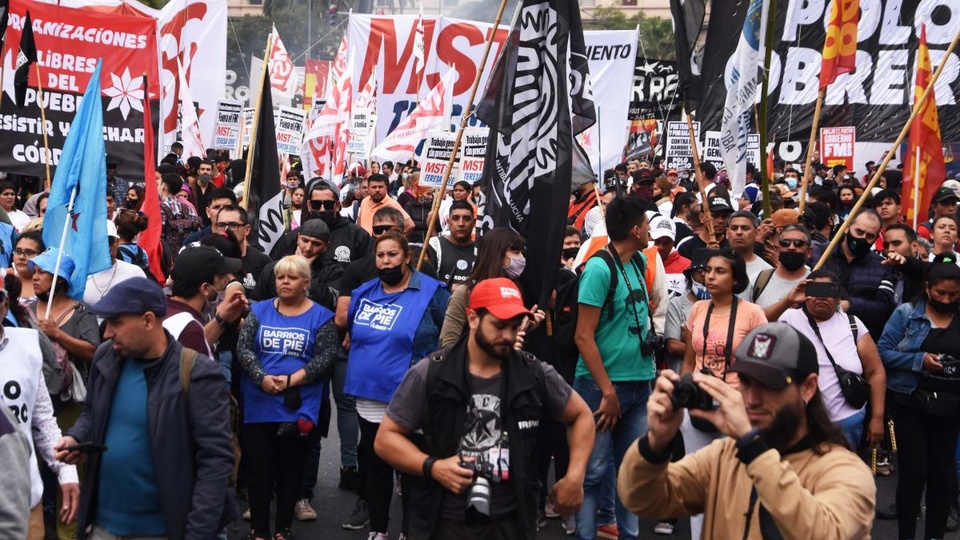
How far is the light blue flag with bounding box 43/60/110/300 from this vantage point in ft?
21.5

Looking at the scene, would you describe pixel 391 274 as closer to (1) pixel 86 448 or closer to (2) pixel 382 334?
(2) pixel 382 334

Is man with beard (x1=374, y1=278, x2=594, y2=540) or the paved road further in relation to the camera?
the paved road

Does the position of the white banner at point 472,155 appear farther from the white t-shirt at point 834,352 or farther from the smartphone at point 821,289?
the smartphone at point 821,289

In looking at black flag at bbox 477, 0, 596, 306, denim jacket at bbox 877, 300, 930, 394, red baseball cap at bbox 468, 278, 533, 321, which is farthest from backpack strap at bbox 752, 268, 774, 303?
red baseball cap at bbox 468, 278, 533, 321

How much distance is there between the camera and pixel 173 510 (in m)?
4.62

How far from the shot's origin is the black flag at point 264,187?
9.81m

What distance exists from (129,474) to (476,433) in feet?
4.46

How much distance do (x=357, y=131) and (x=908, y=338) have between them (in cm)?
1370

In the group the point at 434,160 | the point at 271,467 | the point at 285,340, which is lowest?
the point at 271,467

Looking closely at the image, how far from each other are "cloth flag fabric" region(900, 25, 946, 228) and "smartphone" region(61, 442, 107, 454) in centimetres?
774

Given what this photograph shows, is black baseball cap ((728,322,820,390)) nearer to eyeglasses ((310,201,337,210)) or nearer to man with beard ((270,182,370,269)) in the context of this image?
man with beard ((270,182,370,269))

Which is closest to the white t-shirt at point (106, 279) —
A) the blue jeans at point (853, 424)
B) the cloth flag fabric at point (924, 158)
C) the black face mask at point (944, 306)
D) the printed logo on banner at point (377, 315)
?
the printed logo on banner at point (377, 315)

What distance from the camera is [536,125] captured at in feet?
22.6

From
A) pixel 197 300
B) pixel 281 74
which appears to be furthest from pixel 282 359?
pixel 281 74
